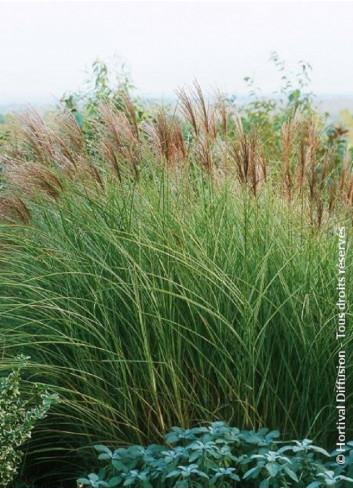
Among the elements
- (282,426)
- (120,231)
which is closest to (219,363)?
(282,426)

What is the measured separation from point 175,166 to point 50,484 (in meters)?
1.64

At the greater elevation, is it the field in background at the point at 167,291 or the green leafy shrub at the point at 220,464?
the field in background at the point at 167,291

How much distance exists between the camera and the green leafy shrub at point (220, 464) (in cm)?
344

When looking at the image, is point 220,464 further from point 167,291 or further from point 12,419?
point 12,419

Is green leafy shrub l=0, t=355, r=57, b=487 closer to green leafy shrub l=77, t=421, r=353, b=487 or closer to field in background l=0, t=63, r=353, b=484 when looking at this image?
field in background l=0, t=63, r=353, b=484

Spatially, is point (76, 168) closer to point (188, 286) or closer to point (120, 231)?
point (120, 231)

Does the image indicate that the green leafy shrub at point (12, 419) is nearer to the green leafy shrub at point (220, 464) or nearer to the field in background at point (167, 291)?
the field in background at point (167, 291)

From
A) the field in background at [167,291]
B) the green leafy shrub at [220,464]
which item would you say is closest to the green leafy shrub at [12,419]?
the field in background at [167,291]

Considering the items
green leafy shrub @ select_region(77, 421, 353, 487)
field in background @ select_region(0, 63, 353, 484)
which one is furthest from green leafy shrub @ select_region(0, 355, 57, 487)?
green leafy shrub @ select_region(77, 421, 353, 487)

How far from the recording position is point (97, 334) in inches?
167

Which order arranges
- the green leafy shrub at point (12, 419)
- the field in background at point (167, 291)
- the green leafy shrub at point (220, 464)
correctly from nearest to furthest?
the green leafy shrub at point (220, 464)
the green leafy shrub at point (12, 419)
the field in background at point (167, 291)

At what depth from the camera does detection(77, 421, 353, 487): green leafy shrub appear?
3.44 meters

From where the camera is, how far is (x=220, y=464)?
3.56 meters

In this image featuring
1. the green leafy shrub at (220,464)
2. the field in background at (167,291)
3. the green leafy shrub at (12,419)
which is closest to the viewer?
the green leafy shrub at (220,464)
